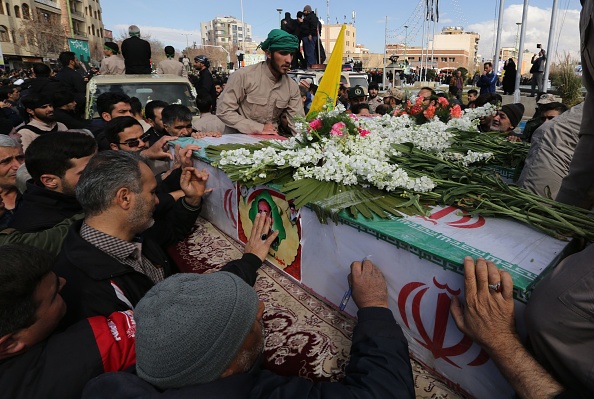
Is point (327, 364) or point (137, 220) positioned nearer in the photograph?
point (327, 364)

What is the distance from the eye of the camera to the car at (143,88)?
6.27m

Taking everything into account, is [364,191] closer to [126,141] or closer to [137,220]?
[137,220]

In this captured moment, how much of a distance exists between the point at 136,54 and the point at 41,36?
3874cm

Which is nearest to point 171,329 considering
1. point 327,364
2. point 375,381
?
point 375,381

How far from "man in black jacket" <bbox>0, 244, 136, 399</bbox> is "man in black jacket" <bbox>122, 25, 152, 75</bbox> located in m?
7.15

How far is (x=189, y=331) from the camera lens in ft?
3.15

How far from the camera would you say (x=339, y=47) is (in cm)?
358

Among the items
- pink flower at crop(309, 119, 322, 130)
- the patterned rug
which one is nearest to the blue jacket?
pink flower at crop(309, 119, 322, 130)

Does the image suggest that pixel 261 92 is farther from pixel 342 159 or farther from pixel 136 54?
pixel 136 54

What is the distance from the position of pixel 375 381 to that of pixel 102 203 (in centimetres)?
144

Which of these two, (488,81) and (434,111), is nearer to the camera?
(434,111)

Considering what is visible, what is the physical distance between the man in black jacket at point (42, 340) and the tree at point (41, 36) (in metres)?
44.8

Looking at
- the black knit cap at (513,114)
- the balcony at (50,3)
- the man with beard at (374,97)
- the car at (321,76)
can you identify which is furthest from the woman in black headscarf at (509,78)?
the balcony at (50,3)

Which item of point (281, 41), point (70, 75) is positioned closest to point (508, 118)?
point (281, 41)
